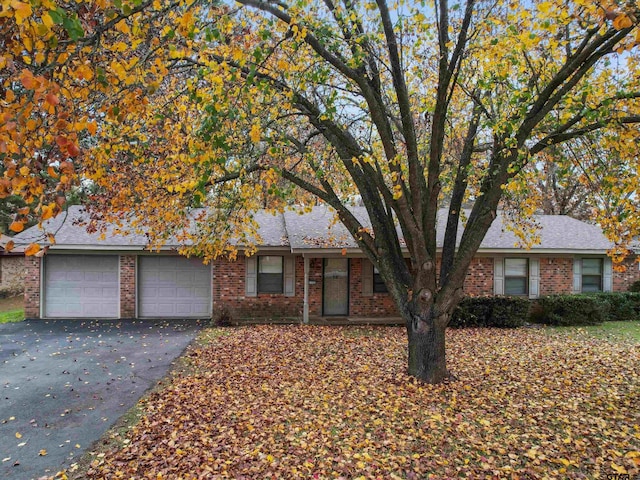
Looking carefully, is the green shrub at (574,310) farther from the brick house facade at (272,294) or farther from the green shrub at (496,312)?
the brick house facade at (272,294)

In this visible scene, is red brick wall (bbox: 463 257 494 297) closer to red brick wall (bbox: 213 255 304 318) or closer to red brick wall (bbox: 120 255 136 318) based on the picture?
red brick wall (bbox: 213 255 304 318)

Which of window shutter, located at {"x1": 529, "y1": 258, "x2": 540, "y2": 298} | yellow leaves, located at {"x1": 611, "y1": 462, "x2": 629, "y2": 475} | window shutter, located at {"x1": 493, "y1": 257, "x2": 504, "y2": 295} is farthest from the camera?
window shutter, located at {"x1": 529, "y1": 258, "x2": 540, "y2": 298}

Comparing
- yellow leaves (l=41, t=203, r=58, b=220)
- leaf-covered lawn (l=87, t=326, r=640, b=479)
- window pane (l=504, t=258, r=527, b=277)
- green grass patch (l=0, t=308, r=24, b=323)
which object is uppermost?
yellow leaves (l=41, t=203, r=58, b=220)

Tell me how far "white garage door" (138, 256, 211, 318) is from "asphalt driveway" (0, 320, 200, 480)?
110 cm

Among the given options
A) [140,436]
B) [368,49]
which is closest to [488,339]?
[368,49]

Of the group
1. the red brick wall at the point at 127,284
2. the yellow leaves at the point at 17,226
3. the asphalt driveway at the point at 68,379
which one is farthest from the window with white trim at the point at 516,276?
the yellow leaves at the point at 17,226

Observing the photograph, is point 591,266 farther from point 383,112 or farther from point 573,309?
point 383,112

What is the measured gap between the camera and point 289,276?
13.7 metres

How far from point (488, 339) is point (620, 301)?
680 centimetres

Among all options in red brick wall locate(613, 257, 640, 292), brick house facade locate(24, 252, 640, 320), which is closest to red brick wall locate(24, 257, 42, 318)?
brick house facade locate(24, 252, 640, 320)

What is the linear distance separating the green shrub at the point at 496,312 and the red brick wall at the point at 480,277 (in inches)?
37.1

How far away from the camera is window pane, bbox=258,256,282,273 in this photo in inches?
541

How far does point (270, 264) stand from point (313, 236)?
171 cm

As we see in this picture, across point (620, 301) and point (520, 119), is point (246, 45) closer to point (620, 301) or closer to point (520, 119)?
point (520, 119)
